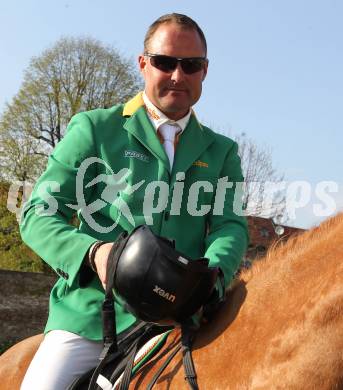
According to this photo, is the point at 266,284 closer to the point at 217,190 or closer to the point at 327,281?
the point at 327,281

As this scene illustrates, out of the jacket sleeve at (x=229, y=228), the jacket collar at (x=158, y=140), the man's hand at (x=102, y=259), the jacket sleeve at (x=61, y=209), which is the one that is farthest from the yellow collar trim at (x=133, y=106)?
the man's hand at (x=102, y=259)

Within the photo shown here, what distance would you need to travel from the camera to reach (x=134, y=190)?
9.90 feet

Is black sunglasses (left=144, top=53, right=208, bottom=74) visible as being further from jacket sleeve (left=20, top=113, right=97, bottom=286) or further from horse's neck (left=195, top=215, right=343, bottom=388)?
horse's neck (left=195, top=215, right=343, bottom=388)

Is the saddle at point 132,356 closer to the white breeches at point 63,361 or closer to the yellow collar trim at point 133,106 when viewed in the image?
the white breeches at point 63,361

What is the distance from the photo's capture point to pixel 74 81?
106 feet

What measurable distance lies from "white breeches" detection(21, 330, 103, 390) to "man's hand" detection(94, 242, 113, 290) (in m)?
0.51

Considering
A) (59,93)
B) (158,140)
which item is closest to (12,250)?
(59,93)

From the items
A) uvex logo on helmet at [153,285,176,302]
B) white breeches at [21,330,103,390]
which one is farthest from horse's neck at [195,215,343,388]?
white breeches at [21,330,103,390]

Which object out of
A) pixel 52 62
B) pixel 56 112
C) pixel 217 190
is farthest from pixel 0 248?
pixel 217 190

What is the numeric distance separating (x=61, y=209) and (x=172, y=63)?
868 millimetres

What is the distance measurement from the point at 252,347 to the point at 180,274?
0.37 m

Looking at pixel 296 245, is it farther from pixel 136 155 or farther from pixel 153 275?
pixel 136 155

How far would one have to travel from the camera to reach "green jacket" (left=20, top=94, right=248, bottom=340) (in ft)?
9.53

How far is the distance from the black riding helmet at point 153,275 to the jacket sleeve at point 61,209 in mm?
266
